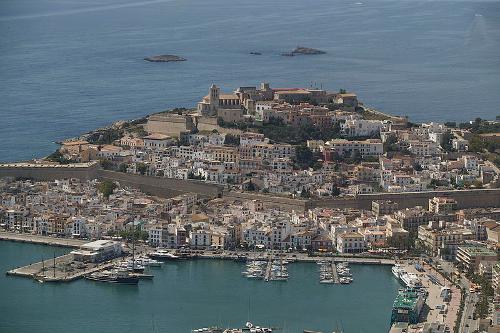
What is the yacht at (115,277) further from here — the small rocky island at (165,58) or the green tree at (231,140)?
the small rocky island at (165,58)

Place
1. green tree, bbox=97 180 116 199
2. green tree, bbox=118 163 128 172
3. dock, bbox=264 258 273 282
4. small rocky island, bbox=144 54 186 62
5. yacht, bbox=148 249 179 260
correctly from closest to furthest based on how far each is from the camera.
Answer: dock, bbox=264 258 273 282, yacht, bbox=148 249 179 260, green tree, bbox=97 180 116 199, green tree, bbox=118 163 128 172, small rocky island, bbox=144 54 186 62

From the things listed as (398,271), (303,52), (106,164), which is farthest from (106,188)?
(303,52)

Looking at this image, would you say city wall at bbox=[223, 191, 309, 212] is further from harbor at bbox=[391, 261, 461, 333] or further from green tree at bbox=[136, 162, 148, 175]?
harbor at bbox=[391, 261, 461, 333]

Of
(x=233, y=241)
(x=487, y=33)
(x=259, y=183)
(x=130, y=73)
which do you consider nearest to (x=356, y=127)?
(x=259, y=183)

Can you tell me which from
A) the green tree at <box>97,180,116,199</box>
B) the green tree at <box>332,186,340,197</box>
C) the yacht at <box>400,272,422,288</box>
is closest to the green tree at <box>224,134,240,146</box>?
the green tree at <box>97,180,116,199</box>

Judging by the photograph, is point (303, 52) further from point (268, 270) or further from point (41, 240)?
point (268, 270)

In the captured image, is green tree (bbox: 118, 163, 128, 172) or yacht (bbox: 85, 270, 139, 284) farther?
green tree (bbox: 118, 163, 128, 172)
